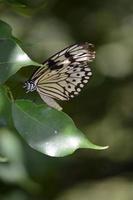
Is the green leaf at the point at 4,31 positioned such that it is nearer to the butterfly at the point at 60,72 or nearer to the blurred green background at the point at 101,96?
the butterfly at the point at 60,72

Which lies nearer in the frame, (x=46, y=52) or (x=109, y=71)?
(x=46, y=52)

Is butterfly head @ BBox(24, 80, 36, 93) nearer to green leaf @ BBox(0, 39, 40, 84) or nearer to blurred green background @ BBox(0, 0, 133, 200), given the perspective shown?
green leaf @ BBox(0, 39, 40, 84)

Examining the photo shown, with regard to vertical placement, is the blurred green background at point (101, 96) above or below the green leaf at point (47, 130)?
below

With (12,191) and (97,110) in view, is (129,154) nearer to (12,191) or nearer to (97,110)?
(97,110)

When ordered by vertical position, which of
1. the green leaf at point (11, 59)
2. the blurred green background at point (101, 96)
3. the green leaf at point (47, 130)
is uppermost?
the green leaf at point (11, 59)

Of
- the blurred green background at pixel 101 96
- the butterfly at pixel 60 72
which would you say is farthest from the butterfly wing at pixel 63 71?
the blurred green background at pixel 101 96

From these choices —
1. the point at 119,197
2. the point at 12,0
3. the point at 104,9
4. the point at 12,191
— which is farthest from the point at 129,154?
the point at 12,0

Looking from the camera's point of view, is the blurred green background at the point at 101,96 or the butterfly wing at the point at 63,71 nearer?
the butterfly wing at the point at 63,71
